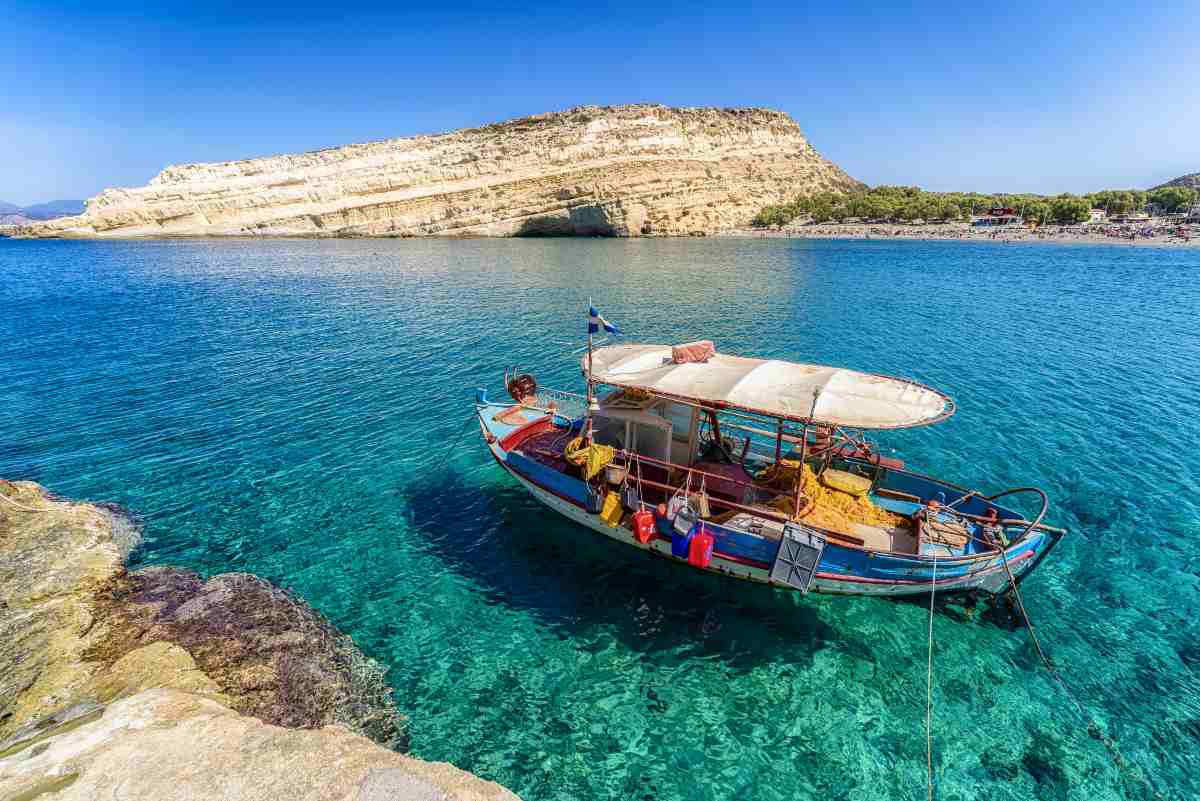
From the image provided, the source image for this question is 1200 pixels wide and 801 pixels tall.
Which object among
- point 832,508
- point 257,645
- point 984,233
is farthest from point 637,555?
point 984,233

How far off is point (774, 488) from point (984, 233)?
13483 centimetres

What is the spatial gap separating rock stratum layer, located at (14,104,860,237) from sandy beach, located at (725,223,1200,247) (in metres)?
17.0

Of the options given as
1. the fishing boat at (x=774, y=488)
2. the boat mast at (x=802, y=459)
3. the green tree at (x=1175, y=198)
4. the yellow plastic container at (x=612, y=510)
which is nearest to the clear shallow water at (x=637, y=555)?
the fishing boat at (x=774, y=488)

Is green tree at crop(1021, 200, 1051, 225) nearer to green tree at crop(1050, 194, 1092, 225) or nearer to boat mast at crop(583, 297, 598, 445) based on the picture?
green tree at crop(1050, 194, 1092, 225)

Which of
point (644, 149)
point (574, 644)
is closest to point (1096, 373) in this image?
point (574, 644)

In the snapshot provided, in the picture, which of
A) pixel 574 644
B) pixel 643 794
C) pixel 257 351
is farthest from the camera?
pixel 257 351

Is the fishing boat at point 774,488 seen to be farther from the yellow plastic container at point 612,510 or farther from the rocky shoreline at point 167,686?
the rocky shoreline at point 167,686

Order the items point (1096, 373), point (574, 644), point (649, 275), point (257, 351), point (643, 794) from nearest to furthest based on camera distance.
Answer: point (643, 794)
point (574, 644)
point (1096, 373)
point (257, 351)
point (649, 275)

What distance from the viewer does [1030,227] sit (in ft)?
397

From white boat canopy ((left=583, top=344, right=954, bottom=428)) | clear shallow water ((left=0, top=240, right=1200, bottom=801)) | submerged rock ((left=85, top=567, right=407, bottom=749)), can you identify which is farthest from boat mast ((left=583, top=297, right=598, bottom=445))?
submerged rock ((left=85, top=567, right=407, bottom=749))

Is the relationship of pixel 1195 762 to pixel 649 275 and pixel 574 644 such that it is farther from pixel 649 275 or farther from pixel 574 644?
pixel 649 275

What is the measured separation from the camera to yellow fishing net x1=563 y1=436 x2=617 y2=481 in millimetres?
13414

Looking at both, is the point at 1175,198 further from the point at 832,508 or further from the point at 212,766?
the point at 212,766

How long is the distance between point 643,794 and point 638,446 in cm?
771
